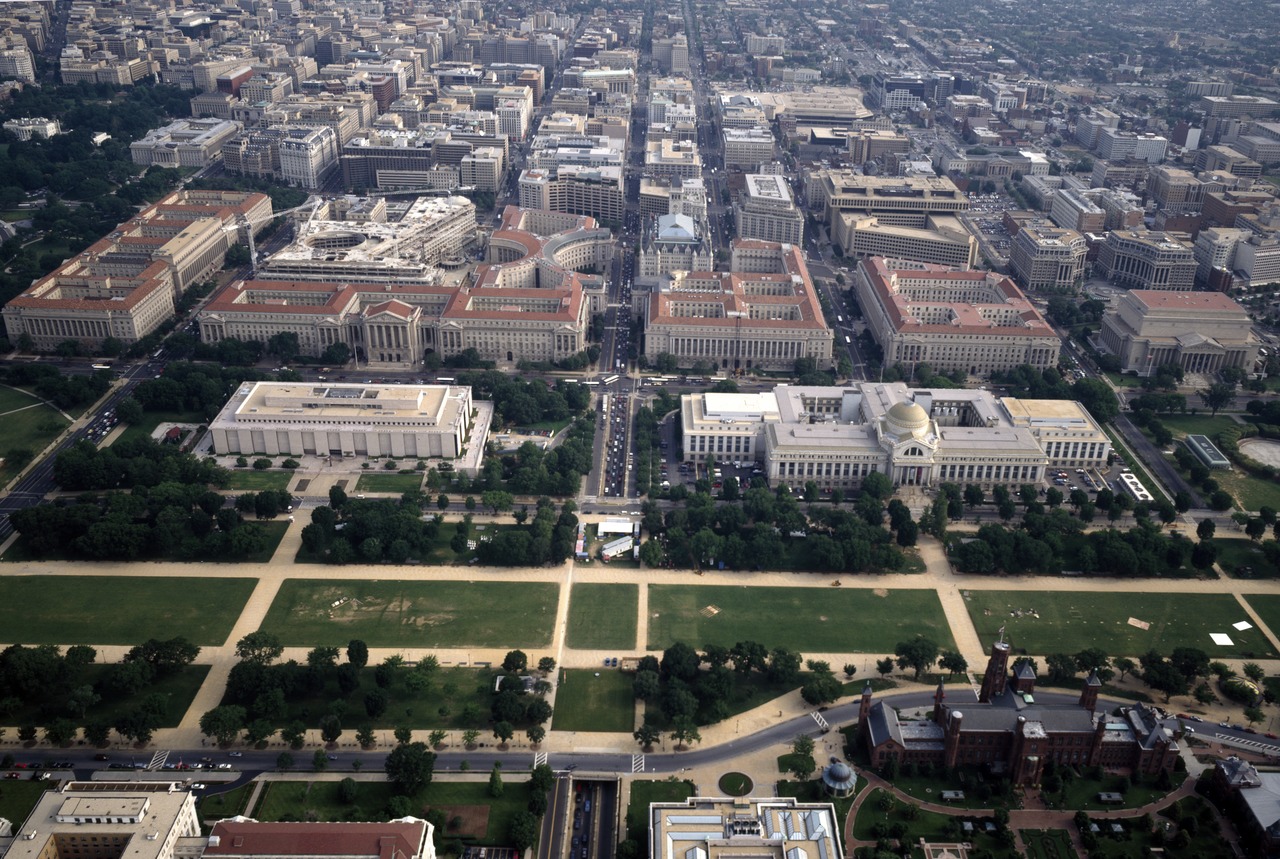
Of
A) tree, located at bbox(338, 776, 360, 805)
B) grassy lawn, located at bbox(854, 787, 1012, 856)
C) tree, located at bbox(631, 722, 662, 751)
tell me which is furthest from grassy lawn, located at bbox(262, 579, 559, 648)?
grassy lawn, located at bbox(854, 787, 1012, 856)

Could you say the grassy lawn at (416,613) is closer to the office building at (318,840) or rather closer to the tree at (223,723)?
the tree at (223,723)

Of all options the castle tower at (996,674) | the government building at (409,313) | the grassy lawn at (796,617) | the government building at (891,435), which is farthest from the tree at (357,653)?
the government building at (409,313)

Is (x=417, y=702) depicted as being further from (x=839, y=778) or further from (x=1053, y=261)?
(x=1053, y=261)

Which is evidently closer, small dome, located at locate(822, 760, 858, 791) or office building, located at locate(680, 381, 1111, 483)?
small dome, located at locate(822, 760, 858, 791)

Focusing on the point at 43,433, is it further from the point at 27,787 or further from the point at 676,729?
the point at 676,729

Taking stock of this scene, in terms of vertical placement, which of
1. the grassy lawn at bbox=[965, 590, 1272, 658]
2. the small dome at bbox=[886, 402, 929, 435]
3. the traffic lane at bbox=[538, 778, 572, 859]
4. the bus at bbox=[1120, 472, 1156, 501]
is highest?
the small dome at bbox=[886, 402, 929, 435]

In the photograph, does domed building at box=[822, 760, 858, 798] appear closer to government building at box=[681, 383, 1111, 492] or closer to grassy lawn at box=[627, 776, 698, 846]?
grassy lawn at box=[627, 776, 698, 846]

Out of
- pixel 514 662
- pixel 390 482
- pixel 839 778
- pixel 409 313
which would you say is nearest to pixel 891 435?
pixel 839 778
